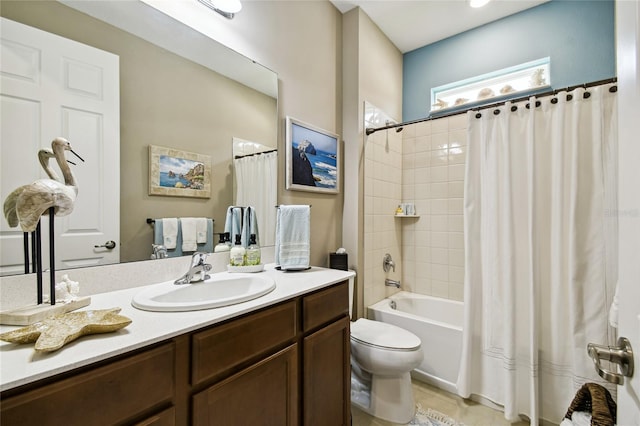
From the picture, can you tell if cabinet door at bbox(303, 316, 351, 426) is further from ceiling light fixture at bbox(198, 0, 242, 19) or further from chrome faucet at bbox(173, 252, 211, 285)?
ceiling light fixture at bbox(198, 0, 242, 19)

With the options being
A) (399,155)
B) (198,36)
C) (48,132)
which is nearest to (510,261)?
(399,155)

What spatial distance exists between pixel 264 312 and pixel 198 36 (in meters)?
1.36

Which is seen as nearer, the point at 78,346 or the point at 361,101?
the point at 78,346

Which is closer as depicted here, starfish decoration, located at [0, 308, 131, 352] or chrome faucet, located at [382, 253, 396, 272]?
starfish decoration, located at [0, 308, 131, 352]

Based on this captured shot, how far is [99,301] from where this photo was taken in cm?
98

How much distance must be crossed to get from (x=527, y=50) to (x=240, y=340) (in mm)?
3152

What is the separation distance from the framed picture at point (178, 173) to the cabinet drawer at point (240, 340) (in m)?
0.71

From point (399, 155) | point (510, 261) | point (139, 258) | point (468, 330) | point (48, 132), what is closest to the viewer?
point (48, 132)

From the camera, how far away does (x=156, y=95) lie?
122cm

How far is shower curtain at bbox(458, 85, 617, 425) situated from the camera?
59.6 inches

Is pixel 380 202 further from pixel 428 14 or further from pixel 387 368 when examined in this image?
pixel 428 14

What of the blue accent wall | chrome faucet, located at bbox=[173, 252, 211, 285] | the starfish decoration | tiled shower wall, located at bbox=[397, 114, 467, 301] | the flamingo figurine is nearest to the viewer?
the starfish decoration

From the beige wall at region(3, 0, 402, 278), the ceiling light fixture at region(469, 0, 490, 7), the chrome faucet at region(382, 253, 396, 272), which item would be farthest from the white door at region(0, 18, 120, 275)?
the ceiling light fixture at region(469, 0, 490, 7)

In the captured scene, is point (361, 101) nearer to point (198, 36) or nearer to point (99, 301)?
point (198, 36)
